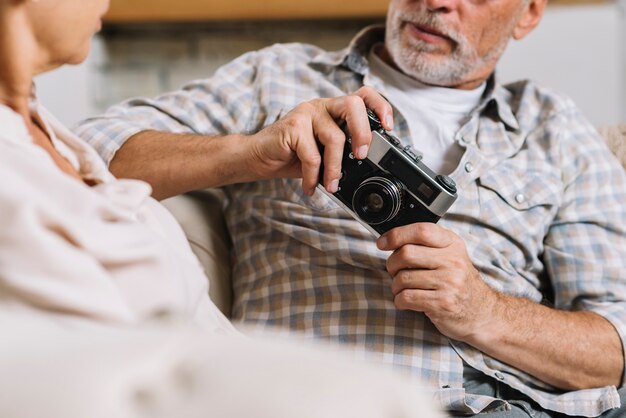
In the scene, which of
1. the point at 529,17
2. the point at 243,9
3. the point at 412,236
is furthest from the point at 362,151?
the point at 243,9

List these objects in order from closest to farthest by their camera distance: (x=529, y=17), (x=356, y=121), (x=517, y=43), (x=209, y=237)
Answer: (x=356, y=121) < (x=209, y=237) < (x=529, y=17) < (x=517, y=43)

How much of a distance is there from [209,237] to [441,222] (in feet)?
1.10

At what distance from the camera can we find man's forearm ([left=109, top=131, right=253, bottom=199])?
109cm

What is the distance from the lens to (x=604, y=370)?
1220 millimetres

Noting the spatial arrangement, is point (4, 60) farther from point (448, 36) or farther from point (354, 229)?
point (448, 36)

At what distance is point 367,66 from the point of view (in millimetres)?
1365

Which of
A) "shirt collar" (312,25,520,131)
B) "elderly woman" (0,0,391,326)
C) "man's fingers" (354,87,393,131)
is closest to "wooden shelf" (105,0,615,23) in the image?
"shirt collar" (312,25,520,131)

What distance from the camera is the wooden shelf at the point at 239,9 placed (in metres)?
2.67

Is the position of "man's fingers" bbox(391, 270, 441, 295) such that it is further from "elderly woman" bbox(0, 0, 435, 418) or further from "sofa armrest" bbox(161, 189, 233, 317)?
"elderly woman" bbox(0, 0, 435, 418)

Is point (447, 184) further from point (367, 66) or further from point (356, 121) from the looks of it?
point (367, 66)

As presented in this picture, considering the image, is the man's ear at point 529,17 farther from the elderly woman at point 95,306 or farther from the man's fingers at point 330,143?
the elderly woman at point 95,306

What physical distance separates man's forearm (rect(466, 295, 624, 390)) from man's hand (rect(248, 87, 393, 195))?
12.4 inches

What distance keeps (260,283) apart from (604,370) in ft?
1.61

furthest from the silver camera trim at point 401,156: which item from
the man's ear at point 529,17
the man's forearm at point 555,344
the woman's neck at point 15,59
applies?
the man's ear at point 529,17
